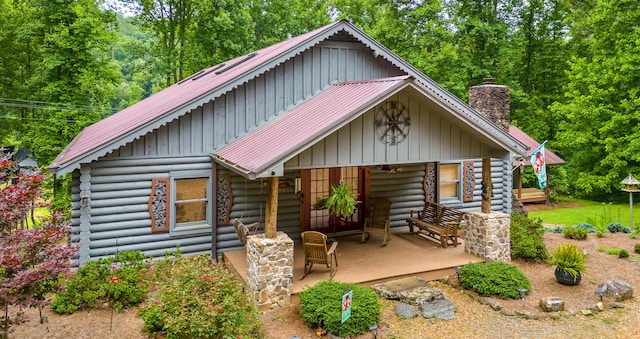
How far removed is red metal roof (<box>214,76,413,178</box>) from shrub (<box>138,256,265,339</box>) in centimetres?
187

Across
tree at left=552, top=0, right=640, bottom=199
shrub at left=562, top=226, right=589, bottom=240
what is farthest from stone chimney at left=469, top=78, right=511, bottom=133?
tree at left=552, top=0, right=640, bottom=199

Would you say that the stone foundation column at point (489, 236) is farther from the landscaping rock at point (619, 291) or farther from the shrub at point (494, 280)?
the landscaping rock at point (619, 291)

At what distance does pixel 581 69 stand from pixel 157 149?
73.7 feet

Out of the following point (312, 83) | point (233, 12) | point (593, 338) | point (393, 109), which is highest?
point (233, 12)

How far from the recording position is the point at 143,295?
8492 mm

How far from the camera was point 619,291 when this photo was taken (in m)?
8.72

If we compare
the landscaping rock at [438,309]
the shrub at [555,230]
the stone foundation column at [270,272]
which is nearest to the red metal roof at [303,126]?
the stone foundation column at [270,272]

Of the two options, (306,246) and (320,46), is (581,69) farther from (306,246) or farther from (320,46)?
(306,246)

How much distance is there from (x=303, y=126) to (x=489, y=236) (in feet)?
16.2

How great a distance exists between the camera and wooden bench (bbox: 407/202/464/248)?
10.8 meters

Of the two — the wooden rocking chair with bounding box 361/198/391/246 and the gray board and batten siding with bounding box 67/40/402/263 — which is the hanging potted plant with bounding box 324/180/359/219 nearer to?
the wooden rocking chair with bounding box 361/198/391/246

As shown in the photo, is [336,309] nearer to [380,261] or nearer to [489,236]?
[380,261]

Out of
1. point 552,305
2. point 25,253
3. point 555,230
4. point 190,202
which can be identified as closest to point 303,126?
point 190,202

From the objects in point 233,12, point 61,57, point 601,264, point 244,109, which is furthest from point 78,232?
point 233,12
